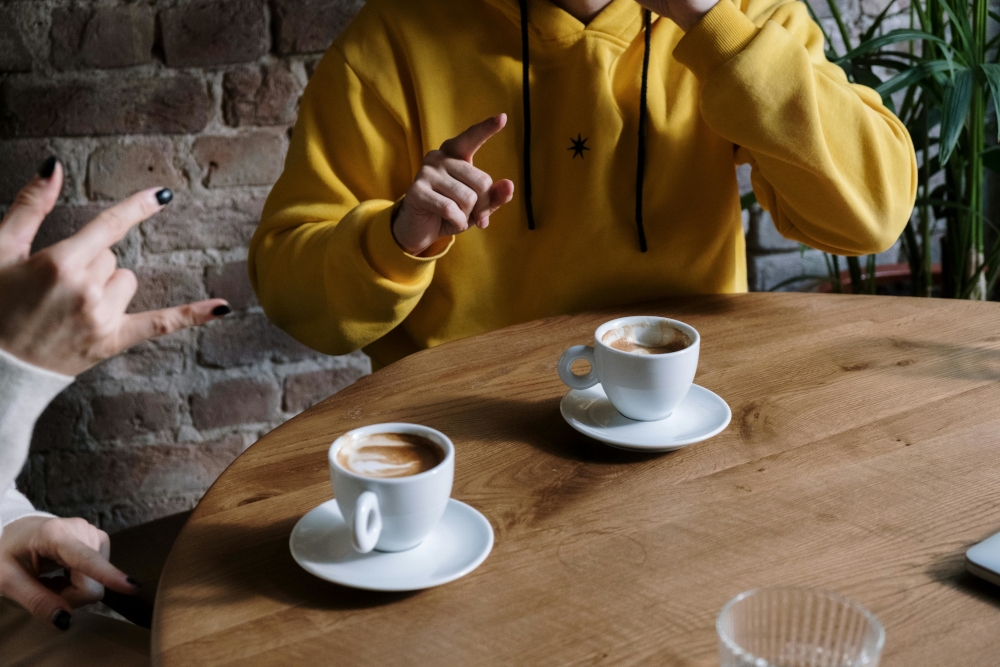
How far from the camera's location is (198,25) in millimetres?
1360

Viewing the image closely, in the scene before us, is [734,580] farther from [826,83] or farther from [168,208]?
[168,208]

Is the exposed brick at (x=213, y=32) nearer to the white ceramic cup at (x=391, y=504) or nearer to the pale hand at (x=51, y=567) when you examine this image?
the pale hand at (x=51, y=567)

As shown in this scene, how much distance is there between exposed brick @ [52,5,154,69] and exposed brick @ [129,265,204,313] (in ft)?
1.07

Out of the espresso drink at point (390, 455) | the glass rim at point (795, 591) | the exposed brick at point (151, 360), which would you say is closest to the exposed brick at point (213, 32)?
the exposed brick at point (151, 360)

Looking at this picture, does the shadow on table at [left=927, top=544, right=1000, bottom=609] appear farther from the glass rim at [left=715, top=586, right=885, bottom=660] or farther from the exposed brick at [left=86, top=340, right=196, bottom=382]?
the exposed brick at [left=86, top=340, right=196, bottom=382]

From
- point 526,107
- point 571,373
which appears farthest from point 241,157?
point 571,373

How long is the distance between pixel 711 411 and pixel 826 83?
1.68 ft

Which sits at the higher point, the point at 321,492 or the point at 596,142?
the point at 596,142

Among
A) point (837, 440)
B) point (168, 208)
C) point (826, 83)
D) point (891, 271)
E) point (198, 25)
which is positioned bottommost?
point (891, 271)

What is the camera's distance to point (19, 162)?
1351 millimetres

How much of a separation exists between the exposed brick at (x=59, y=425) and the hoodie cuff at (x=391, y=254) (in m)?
0.73

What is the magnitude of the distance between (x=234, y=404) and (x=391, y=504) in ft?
3.54

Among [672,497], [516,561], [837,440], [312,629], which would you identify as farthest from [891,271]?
[312,629]

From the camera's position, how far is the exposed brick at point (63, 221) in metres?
1.37
